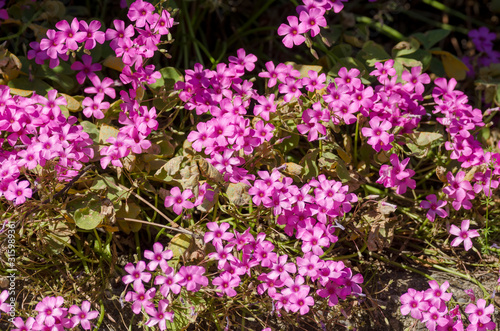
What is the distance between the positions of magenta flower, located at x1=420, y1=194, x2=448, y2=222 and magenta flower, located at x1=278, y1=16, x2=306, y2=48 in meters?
0.71

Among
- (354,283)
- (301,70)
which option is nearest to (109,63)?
(301,70)

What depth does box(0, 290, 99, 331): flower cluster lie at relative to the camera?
1686 mm

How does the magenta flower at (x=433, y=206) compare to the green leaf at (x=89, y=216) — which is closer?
the green leaf at (x=89, y=216)

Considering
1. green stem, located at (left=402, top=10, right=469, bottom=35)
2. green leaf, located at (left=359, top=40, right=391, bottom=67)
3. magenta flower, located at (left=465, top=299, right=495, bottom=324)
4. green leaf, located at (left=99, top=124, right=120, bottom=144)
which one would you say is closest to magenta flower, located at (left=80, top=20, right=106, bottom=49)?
green leaf, located at (left=99, top=124, right=120, bottom=144)

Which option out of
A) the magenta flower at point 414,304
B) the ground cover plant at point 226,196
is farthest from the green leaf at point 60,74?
the magenta flower at point 414,304

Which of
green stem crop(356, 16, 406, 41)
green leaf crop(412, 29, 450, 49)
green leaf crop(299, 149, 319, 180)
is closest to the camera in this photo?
green leaf crop(299, 149, 319, 180)

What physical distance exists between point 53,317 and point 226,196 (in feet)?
2.16

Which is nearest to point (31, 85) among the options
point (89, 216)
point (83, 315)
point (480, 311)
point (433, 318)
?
point (89, 216)

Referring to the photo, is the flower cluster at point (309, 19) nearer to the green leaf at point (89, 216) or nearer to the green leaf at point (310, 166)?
the green leaf at point (310, 166)

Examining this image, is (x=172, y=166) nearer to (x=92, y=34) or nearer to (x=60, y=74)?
(x=92, y=34)

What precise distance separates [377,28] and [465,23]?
2.27 ft

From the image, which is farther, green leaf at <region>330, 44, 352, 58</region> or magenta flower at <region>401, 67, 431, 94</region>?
green leaf at <region>330, 44, 352, 58</region>

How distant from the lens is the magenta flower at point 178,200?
174 centimetres

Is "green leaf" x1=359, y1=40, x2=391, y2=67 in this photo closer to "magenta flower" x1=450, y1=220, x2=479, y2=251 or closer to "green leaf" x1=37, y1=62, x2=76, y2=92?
"magenta flower" x1=450, y1=220, x2=479, y2=251
